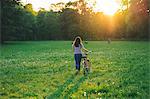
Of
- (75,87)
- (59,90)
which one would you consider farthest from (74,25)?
(59,90)

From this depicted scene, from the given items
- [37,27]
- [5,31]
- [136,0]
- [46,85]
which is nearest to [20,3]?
[5,31]

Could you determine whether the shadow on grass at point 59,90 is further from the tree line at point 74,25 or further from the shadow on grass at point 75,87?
the tree line at point 74,25

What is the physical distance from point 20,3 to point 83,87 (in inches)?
2272

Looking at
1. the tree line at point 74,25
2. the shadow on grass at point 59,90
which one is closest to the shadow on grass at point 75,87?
the shadow on grass at point 59,90

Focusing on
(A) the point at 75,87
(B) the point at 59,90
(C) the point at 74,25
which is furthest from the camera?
(C) the point at 74,25

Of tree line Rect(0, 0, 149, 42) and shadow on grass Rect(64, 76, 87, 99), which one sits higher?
tree line Rect(0, 0, 149, 42)

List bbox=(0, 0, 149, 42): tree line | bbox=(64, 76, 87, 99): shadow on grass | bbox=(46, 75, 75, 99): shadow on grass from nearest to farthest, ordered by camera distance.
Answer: bbox=(46, 75, 75, 99): shadow on grass → bbox=(64, 76, 87, 99): shadow on grass → bbox=(0, 0, 149, 42): tree line

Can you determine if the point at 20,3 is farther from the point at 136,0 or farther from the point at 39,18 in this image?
the point at 39,18

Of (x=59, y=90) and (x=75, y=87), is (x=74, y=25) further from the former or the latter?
(x=59, y=90)

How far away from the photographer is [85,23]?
9881cm

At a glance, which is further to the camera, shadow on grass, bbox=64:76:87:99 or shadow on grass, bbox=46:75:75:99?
shadow on grass, bbox=64:76:87:99

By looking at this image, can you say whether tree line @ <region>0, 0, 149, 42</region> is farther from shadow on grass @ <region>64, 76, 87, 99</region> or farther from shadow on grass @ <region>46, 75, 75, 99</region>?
shadow on grass @ <region>46, 75, 75, 99</region>

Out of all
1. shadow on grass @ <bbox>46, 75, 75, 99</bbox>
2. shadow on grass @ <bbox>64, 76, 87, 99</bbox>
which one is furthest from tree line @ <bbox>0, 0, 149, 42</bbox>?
shadow on grass @ <bbox>46, 75, 75, 99</bbox>

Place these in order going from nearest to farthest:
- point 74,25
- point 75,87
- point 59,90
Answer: point 59,90
point 75,87
point 74,25
